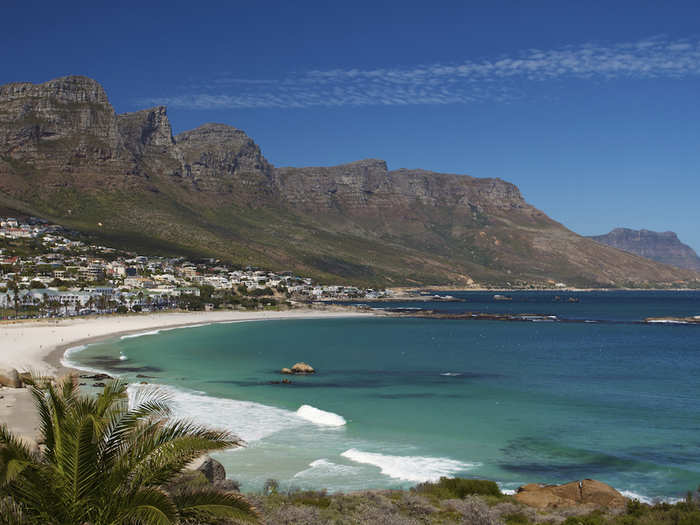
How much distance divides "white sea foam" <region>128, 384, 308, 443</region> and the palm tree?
18670mm

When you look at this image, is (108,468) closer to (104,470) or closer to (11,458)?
(104,470)

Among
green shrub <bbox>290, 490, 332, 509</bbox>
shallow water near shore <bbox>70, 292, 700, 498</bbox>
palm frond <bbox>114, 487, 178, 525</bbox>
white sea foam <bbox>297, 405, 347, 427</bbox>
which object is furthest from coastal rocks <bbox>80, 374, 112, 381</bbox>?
palm frond <bbox>114, 487, 178, 525</bbox>

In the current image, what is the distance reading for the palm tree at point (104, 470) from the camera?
806cm

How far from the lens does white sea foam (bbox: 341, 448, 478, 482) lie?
22547mm

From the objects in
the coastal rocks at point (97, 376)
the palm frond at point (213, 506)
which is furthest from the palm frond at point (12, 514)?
the coastal rocks at point (97, 376)

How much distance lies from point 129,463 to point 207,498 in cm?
124

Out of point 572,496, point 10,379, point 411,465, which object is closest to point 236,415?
point 411,465

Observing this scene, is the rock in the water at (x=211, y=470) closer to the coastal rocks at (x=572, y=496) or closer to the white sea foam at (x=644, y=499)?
the coastal rocks at (x=572, y=496)

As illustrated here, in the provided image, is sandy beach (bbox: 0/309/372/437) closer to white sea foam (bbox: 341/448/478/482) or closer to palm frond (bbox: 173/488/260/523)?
palm frond (bbox: 173/488/260/523)

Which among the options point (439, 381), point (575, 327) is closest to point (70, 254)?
point (575, 327)

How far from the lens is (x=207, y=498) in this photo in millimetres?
8648

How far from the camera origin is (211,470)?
53.6ft

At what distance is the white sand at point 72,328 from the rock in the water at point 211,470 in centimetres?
2826

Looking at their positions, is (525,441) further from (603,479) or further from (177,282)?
(177,282)
